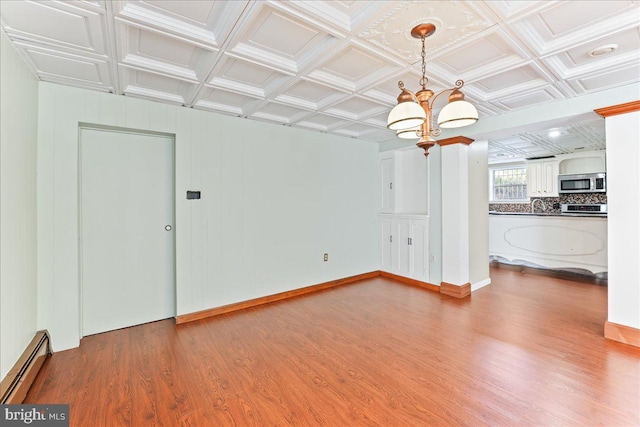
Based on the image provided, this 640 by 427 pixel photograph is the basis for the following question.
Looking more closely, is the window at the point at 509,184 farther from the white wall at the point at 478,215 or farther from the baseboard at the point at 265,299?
the baseboard at the point at 265,299

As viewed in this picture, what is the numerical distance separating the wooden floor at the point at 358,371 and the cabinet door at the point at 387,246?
160 centimetres

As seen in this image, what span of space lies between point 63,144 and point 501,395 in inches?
164

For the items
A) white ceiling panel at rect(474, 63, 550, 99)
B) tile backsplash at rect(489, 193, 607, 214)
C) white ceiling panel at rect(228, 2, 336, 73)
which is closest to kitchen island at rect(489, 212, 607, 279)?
tile backsplash at rect(489, 193, 607, 214)

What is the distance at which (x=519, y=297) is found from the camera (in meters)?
4.03

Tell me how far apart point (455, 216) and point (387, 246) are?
1.43m

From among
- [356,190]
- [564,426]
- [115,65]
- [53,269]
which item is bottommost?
[564,426]

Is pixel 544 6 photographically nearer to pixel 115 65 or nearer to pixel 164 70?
pixel 164 70

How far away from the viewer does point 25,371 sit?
211 centimetres

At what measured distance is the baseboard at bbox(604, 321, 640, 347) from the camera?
266cm

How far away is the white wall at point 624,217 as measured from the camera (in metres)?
2.68

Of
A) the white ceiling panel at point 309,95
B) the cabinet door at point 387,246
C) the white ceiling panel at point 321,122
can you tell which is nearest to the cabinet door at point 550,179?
the cabinet door at point 387,246

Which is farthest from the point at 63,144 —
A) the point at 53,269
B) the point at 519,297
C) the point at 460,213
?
the point at 519,297

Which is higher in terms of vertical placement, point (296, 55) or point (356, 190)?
point (296, 55)

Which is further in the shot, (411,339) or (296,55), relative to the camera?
(411,339)
